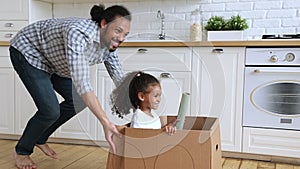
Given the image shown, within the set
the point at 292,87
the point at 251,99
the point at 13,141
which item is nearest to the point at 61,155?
the point at 13,141

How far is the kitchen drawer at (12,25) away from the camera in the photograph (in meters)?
2.77

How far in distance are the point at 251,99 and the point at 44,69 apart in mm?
1299

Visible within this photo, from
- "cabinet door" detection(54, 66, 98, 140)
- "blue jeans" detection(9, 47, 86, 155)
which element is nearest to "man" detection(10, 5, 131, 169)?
"blue jeans" detection(9, 47, 86, 155)

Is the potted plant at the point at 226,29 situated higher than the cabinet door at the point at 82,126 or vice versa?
the potted plant at the point at 226,29

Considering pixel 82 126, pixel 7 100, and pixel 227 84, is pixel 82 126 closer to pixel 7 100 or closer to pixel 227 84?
pixel 7 100

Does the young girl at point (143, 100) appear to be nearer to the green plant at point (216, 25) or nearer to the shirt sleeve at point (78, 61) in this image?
the shirt sleeve at point (78, 61)

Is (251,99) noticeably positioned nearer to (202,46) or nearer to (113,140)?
(202,46)

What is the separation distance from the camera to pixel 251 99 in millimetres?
2236

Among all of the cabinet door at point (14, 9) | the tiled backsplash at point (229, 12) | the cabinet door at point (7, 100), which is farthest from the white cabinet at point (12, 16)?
the tiled backsplash at point (229, 12)

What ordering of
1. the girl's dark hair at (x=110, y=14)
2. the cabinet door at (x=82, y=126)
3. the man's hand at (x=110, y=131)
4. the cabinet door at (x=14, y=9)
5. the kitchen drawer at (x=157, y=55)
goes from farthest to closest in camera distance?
the cabinet door at (x=14, y=9) < the cabinet door at (x=82, y=126) < the kitchen drawer at (x=157, y=55) < the girl's dark hair at (x=110, y=14) < the man's hand at (x=110, y=131)

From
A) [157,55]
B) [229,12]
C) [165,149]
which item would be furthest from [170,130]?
[229,12]

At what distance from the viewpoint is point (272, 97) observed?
2.21 meters

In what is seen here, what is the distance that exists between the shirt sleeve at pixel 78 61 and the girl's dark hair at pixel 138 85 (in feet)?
1.00

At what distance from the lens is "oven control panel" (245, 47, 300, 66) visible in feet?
7.01
